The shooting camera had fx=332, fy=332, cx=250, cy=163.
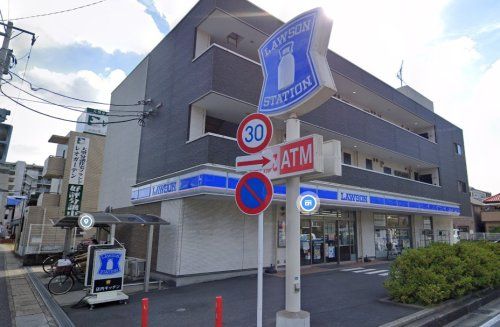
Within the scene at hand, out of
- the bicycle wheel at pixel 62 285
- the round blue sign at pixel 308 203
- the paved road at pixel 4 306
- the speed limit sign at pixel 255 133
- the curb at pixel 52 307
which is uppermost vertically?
the speed limit sign at pixel 255 133

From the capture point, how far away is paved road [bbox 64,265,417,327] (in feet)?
24.0

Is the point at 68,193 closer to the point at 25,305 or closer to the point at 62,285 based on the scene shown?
the point at 62,285

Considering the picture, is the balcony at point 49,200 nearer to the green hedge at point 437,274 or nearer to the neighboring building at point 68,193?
the neighboring building at point 68,193

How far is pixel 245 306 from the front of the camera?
856cm

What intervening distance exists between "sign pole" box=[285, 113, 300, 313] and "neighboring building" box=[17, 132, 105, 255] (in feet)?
66.9

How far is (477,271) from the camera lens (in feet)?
31.2

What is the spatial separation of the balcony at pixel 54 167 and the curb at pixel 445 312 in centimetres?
2557

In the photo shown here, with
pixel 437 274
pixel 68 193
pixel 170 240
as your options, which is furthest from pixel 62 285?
pixel 68 193

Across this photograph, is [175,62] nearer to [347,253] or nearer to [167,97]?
[167,97]

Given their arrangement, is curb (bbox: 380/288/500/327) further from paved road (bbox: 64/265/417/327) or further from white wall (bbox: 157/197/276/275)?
white wall (bbox: 157/197/276/275)

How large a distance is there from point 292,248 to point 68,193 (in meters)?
22.3

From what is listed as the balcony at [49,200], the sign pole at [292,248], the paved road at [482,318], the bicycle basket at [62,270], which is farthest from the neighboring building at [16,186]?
the paved road at [482,318]

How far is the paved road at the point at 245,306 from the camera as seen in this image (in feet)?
24.0

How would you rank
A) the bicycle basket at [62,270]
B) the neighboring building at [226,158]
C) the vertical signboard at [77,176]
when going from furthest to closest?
1. the vertical signboard at [77,176]
2. the neighboring building at [226,158]
3. the bicycle basket at [62,270]
